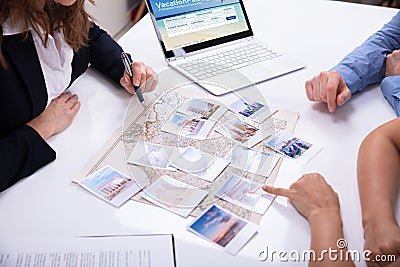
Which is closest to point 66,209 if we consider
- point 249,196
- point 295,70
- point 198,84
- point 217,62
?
point 249,196

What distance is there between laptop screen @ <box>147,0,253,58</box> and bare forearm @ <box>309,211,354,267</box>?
65 cm

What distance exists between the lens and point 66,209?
0.89 m

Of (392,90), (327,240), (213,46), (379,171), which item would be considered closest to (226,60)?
(213,46)

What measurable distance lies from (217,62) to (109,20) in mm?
1555

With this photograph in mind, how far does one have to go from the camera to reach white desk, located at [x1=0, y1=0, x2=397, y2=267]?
846 mm

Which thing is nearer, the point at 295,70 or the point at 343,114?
the point at 343,114

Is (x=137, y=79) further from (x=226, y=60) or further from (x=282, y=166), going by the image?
(x=282, y=166)

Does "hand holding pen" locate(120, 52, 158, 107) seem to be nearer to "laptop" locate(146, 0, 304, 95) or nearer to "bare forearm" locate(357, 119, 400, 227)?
"laptop" locate(146, 0, 304, 95)

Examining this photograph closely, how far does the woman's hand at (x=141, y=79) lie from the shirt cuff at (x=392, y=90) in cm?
55

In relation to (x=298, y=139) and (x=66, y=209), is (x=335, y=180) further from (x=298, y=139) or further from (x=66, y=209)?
(x=66, y=209)

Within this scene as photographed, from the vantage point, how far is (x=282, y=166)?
0.99 metres

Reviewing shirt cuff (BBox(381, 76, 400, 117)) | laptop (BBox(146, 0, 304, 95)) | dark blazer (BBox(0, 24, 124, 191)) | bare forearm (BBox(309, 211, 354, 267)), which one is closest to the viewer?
bare forearm (BBox(309, 211, 354, 267))

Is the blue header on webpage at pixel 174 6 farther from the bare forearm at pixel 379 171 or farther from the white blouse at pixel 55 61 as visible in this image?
the bare forearm at pixel 379 171

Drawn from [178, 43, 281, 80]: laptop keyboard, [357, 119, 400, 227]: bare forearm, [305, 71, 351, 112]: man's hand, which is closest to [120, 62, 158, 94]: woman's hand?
[178, 43, 281, 80]: laptop keyboard
